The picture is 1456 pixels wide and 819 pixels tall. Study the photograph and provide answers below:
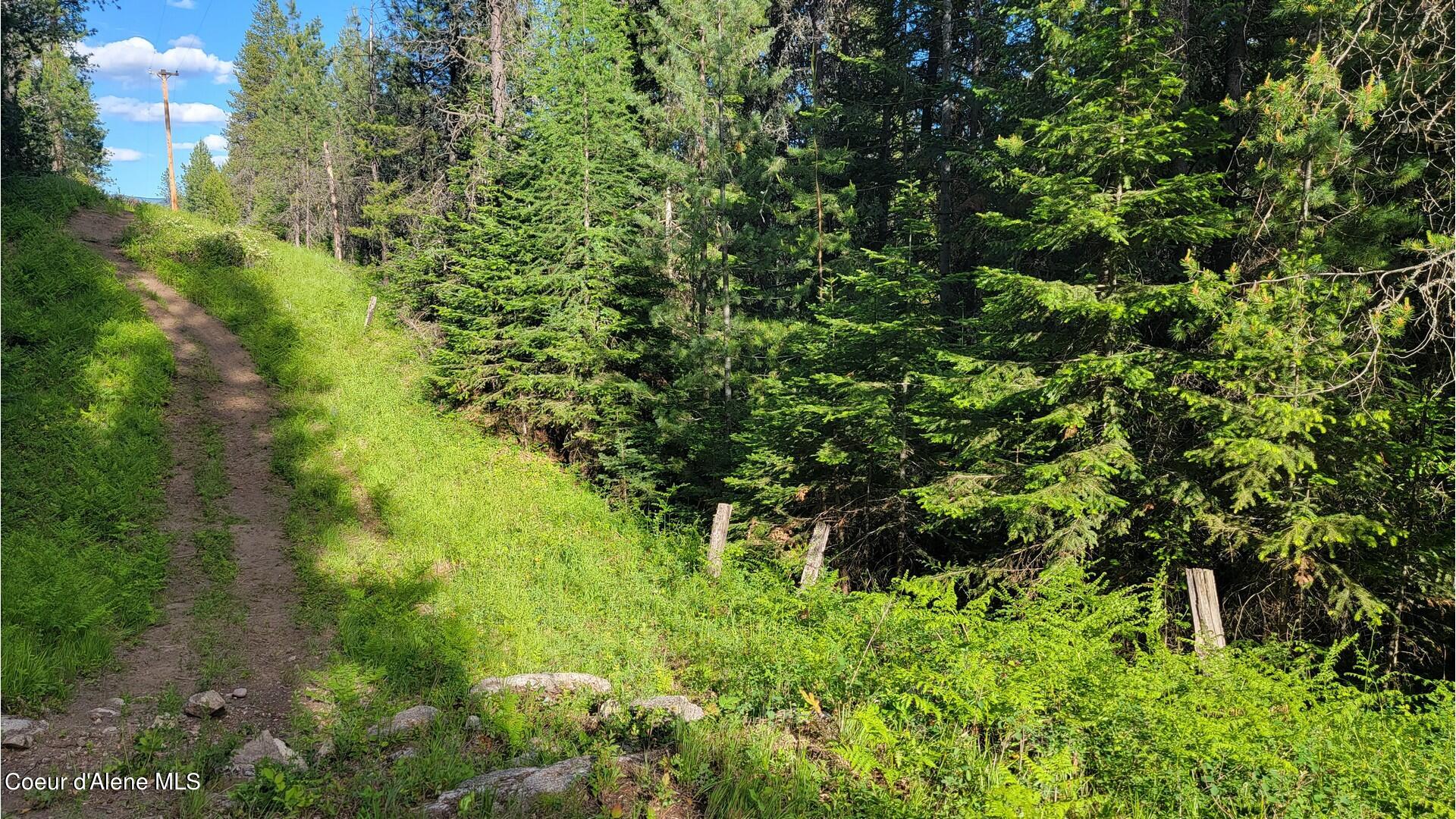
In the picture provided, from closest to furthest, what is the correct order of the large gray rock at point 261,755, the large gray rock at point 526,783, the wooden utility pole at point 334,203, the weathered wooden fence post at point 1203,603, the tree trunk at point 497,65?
the large gray rock at point 526,783
the large gray rock at point 261,755
the weathered wooden fence post at point 1203,603
the tree trunk at point 497,65
the wooden utility pole at point 334,203

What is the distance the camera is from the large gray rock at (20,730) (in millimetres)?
5480

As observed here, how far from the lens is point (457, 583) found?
10164 mm

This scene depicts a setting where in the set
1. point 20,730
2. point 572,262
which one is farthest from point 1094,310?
point 572,262

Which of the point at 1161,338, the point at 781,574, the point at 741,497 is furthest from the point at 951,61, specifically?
the point at 781,574

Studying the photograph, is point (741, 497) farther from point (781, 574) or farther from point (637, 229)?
point (637, 229)

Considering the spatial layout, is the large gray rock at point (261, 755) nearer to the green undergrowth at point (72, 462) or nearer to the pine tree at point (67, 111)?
the green undergrowth at point (72, 462)

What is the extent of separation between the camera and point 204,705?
21.1ft

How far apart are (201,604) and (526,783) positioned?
6863 millimetres

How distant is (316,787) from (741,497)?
9756 millimetres

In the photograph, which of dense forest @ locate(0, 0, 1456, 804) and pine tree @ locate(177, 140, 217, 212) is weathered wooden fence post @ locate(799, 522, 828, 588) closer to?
dense forest @ locate(0, 0, 1456, 804)

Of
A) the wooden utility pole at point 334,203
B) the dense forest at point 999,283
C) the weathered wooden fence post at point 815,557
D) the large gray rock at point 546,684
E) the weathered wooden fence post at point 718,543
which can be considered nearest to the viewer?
the large gray rock at point 546,684

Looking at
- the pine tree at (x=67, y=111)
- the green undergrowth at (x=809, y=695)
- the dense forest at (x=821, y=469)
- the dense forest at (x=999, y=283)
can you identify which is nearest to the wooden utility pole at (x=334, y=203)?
the pine tree at (x=67, y=111)

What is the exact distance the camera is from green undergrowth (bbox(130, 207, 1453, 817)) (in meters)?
4.68

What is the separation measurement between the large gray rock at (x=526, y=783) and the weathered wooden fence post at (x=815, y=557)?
17.3 feet
